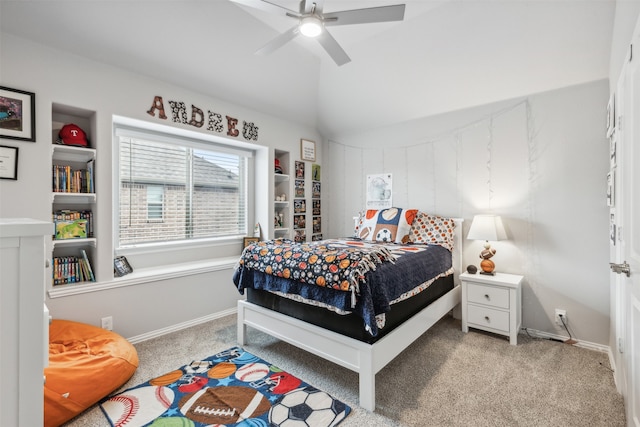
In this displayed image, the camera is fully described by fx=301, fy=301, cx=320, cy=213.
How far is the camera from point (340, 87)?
3.77 m

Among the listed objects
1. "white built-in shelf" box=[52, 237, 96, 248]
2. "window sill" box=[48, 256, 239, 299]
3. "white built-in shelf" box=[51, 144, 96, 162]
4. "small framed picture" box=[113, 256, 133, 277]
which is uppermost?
"white built-in shelf" box=[51, 144, 96, 162]

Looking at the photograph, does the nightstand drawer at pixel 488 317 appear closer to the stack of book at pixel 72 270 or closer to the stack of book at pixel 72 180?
the stack of book at pixel 72 270

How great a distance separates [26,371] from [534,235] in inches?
140

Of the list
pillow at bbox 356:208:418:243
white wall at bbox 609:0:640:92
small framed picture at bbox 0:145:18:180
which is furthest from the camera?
pillow at bbox 356:208:418:243

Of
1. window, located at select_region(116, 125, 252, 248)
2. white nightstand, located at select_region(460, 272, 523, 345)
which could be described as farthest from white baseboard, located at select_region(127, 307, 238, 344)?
white nightstand, located at select_region(460, 272, 523, 345)

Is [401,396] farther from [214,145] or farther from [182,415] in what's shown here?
[214,145]

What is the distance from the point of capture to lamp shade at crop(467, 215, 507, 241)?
2.79 meters

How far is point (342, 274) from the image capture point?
185 cm

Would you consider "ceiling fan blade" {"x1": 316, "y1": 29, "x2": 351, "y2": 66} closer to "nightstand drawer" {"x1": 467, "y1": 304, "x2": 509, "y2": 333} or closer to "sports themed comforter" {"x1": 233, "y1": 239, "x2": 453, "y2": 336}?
"sports themed comforter" {"x1": 233, "y1": 239, "x2": 453, "y2": 336}

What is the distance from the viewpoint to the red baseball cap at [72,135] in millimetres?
2438

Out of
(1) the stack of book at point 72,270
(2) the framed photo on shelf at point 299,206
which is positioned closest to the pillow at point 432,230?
(2) the framed photo on shelf at point 299,206

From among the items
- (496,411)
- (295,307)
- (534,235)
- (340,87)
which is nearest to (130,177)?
(295,307)

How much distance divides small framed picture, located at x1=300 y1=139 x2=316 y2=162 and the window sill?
68.1 inches

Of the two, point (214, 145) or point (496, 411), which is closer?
point (496, 411)
